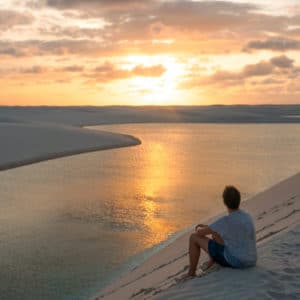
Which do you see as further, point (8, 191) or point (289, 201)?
point (8, 191)

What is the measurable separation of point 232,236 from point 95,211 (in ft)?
32.9

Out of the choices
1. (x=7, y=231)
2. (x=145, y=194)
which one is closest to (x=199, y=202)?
(x=145, y=194)

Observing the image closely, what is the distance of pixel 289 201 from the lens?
44.2 feet

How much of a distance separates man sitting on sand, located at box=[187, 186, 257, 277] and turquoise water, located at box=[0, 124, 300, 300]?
128 inches

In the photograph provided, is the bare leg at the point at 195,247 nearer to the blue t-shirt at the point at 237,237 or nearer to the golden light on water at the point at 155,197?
the blue t-shirt at the point at 237,237

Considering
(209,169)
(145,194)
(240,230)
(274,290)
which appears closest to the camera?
(274,290)

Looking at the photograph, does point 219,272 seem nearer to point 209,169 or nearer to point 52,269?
point 52,269

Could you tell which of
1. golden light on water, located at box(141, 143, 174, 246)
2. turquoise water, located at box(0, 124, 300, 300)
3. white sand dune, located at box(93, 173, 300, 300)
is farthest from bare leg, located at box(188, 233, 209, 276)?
golden light on water, located at box(141, 143, 174, 246)

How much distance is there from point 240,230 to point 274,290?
2.74ft

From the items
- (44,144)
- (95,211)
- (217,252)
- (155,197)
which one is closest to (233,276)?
(217,252)

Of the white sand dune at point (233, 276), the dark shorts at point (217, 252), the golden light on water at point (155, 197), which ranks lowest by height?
the golden light on water at point (155, 197)

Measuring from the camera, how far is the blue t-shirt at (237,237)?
20.2 feet

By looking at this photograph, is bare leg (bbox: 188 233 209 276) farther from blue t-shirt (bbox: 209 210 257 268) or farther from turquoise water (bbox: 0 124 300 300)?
turquoise water (bbox: 0 124 300 300)

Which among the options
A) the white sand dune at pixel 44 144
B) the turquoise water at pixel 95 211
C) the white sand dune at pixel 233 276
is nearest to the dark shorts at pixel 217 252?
the white sand dune at pixel 233 276
